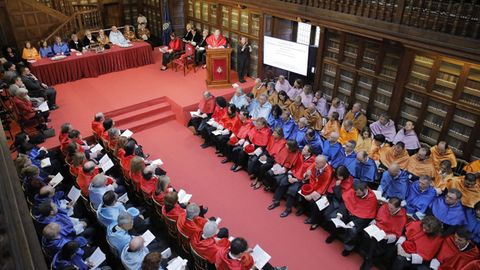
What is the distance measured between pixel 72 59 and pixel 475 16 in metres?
11.0

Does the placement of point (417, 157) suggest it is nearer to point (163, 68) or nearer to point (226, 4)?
point (226, 4)

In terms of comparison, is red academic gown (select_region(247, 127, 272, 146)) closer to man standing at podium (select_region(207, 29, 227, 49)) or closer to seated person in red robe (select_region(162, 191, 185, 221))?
seated person in red robe (select_region(162, 191, 185, 221))

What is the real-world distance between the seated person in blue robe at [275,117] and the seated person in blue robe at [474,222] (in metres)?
4.31

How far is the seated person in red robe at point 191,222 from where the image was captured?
574cm

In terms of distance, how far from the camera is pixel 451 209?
241 inches

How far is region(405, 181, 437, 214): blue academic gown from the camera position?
650 cm

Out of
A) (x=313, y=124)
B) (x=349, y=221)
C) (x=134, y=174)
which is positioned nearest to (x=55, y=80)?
(x=134, y=174)

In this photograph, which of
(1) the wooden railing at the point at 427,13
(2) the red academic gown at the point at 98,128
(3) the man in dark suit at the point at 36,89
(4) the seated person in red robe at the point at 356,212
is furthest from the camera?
(3) the man in dark suit at the point at 36,89

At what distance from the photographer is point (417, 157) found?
24.0 ft

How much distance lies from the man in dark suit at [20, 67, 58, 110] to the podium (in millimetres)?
4462

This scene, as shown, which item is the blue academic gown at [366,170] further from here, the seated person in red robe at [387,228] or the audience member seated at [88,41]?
the audience member seated at [88,41]

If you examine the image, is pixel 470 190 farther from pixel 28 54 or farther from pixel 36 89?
pixel 28 54

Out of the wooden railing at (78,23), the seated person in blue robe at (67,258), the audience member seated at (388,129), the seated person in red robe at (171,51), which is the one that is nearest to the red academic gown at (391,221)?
the audience member seated at (388,129)

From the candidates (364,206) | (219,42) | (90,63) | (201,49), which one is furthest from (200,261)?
(90,63)
